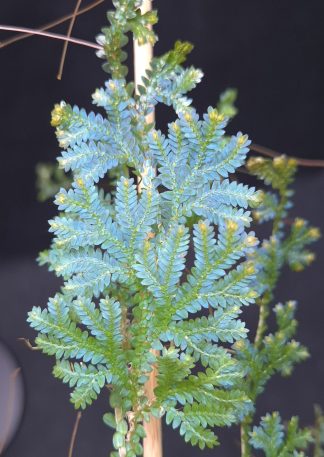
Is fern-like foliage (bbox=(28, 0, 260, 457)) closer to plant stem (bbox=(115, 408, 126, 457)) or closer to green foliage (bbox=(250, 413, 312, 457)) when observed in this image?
plant stem (bbox=(115, 408, 126, 457))

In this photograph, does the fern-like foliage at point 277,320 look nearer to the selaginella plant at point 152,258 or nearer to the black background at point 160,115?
the selaginella plant at point 152,258

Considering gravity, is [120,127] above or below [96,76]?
below

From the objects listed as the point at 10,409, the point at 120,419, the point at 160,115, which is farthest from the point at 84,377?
the point at 160,115

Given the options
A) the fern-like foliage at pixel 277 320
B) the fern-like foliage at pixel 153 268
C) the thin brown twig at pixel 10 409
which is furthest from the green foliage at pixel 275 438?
the thin brown twig at pixel 10 409

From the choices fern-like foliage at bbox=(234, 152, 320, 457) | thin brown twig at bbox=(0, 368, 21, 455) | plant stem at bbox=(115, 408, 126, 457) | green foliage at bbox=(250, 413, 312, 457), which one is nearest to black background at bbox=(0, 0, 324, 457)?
thin brown twig at bbox=(0, 368, 21, 455)

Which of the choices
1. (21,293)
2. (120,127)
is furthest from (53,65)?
(120,127)

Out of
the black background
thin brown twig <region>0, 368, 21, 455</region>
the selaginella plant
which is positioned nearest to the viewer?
the selaginella plant

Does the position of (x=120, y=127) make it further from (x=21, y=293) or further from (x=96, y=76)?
(x=21, y=293)

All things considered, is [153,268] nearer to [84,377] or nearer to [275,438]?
[84,377]
